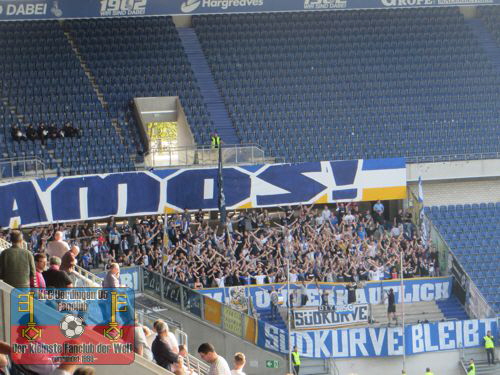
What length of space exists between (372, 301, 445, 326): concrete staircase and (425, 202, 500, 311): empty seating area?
141 centimetres

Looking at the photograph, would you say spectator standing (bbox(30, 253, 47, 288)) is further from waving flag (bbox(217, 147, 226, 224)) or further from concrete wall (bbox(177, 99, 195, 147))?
concrete wall (bbox(177, 99, 195, 147))

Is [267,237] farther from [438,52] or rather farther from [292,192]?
[438,52]

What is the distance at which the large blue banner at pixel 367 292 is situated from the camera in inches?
1188

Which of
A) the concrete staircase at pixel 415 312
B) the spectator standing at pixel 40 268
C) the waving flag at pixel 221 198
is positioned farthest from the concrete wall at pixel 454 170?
the spectator standing at pixel 40 268

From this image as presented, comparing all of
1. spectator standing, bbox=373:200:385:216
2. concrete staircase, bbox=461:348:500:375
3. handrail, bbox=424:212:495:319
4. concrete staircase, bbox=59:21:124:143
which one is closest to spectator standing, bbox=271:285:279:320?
concrete staircase, bbox=461:348:500:375

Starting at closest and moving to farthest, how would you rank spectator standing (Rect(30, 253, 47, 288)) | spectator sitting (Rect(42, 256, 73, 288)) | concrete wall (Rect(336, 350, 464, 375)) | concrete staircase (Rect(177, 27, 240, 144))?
spectator standing (Rect(30, 253, 47, 288)), spectator sitting (Rect(42, 256, 73, 288)), concrete wall (Rect(336, 350, 464, 375)), concrete staircase (Rect(177, 27, 240, 144))

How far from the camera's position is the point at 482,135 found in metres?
35.6

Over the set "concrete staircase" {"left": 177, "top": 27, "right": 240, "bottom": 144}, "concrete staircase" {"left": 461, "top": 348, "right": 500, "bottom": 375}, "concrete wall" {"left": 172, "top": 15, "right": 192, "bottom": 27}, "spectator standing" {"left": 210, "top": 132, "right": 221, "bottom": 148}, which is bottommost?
"concrete staircase" {"left": 461, "top": 348, "right": 500, "bottom": 375}

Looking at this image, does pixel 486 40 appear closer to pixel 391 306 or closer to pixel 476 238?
pixel 476 238

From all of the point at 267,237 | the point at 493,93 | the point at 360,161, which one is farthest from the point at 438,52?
the point at 267,237

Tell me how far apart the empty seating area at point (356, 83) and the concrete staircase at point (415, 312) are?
494 centimetres

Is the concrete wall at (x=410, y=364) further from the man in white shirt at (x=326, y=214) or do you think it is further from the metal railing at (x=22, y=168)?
the metal railing at (x=22, y=168)

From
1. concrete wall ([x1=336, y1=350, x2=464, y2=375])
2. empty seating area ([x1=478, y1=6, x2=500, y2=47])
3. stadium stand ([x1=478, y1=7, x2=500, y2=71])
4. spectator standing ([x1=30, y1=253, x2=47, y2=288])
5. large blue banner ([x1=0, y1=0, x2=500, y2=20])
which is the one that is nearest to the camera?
spectator standing ([x1=30, y1=253, x2=47, y2=288])

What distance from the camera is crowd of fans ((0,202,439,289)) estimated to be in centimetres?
2980
